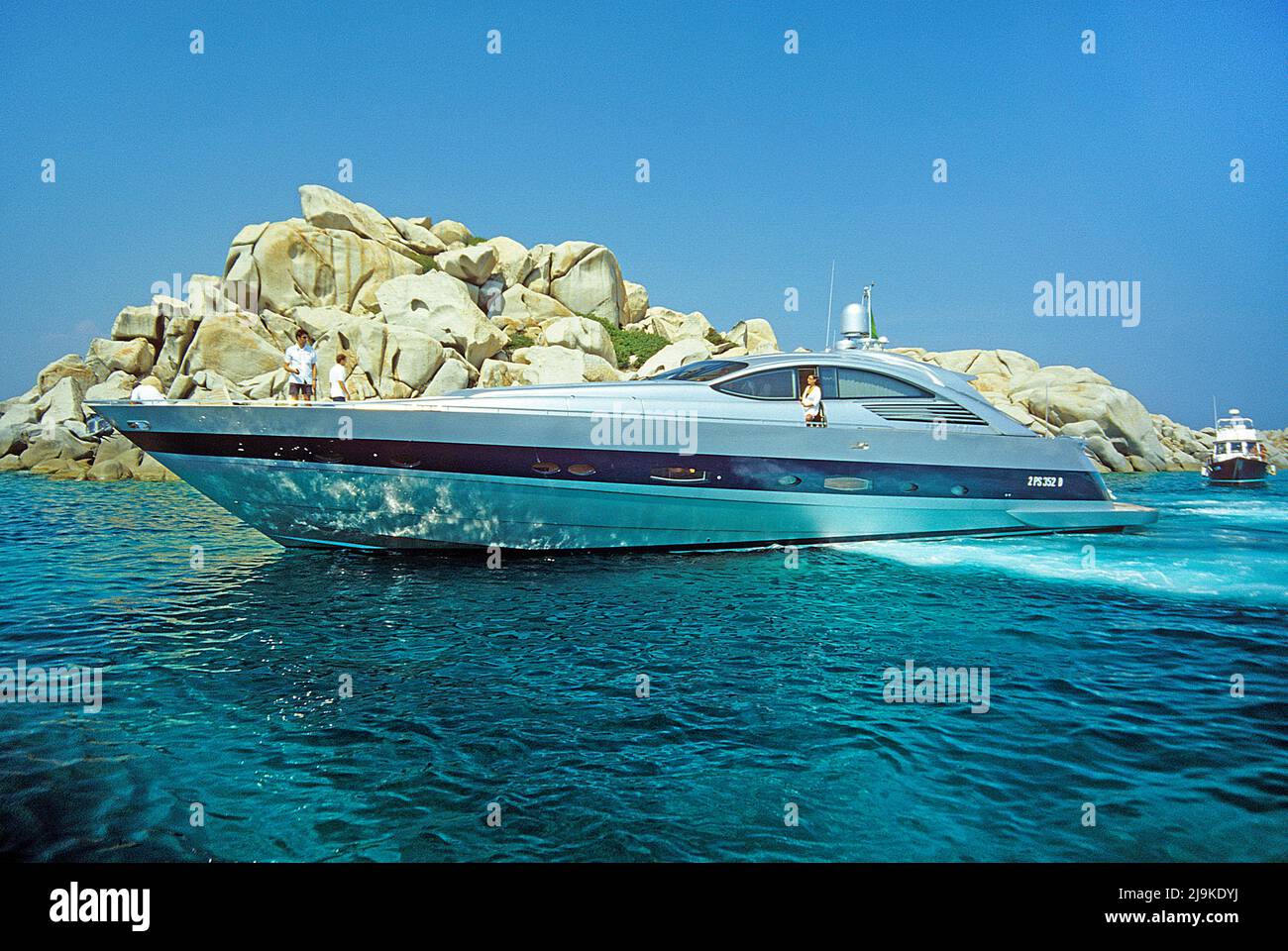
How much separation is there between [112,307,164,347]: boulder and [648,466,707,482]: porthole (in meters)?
39.0

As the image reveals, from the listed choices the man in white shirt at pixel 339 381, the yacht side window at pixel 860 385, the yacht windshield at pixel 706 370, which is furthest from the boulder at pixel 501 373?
the yacht side window at pixel 860 385

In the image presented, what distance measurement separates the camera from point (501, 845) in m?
3.54

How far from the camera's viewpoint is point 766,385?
11.0 m

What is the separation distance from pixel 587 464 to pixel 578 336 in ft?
109

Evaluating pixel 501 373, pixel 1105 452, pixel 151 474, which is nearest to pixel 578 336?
pixel 501 373

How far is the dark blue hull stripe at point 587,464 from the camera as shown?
977cm

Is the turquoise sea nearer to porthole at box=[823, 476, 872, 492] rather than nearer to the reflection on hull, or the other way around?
the reflection on hull

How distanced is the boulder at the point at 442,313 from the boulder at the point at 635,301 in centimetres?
2275

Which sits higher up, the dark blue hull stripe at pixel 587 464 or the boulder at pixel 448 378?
the boulder at pixel 448 378

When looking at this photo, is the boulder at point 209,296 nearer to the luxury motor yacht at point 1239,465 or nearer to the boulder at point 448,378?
the boulder at point 448,378

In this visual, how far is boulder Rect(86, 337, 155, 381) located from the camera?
38.1m

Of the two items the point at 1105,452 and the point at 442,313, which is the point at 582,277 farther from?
the point at 1105,452
